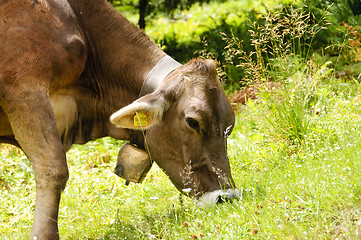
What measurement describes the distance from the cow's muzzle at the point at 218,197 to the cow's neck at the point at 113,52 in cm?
136

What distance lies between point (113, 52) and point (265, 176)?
1946 millimetres

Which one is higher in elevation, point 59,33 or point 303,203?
point 59,33

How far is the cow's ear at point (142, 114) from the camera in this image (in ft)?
14.9

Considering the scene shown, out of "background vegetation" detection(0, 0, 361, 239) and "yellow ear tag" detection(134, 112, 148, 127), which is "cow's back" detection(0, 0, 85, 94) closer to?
"yellow ear tag" detection(134, 112, 148, 127)

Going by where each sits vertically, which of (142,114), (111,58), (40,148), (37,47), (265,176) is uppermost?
(37,47)

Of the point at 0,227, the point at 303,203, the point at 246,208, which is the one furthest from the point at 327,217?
the point at 0,227

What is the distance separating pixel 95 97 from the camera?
5.30 m

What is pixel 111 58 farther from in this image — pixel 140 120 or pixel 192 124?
pixel 192 124

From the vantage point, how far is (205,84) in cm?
478

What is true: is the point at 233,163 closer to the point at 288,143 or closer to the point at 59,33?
the point at 288,143

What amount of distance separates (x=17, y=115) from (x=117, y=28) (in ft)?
5.23

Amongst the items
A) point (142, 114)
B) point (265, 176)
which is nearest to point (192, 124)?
point (142, 114)

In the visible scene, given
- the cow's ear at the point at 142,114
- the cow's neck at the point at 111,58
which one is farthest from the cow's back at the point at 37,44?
the cow's ear at the point at 142,114

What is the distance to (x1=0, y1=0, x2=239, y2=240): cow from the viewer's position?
420 centimetres
